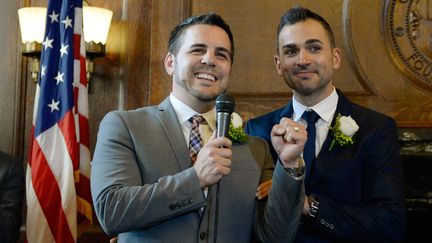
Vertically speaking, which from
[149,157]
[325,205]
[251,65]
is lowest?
[325,205]

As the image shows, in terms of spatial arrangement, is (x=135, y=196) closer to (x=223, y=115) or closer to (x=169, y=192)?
(x=169, y=192)

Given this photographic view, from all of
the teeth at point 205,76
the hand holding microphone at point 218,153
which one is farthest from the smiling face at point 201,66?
the hand holding microphone at point 218,153

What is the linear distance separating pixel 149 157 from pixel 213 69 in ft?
1.33

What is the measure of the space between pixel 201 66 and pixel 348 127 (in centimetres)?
64

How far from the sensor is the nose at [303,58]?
7.76 ft

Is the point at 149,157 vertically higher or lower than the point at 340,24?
lower

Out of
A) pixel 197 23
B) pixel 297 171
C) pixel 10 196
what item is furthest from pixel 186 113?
pixel 10 196

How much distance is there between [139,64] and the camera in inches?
143

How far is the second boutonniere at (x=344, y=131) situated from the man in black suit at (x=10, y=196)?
184cm

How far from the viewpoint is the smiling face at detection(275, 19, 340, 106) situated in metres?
2.38

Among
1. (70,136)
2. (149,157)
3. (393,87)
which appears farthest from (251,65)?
(149,157)

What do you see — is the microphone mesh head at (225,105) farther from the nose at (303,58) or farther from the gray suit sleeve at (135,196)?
the nose at (303,58)

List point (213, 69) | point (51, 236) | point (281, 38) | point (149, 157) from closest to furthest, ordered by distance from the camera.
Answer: point (149, 157) → point (213, 69) → point (281, 38) → point (51, 236)

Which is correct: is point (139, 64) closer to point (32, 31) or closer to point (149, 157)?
point (32, 31)
